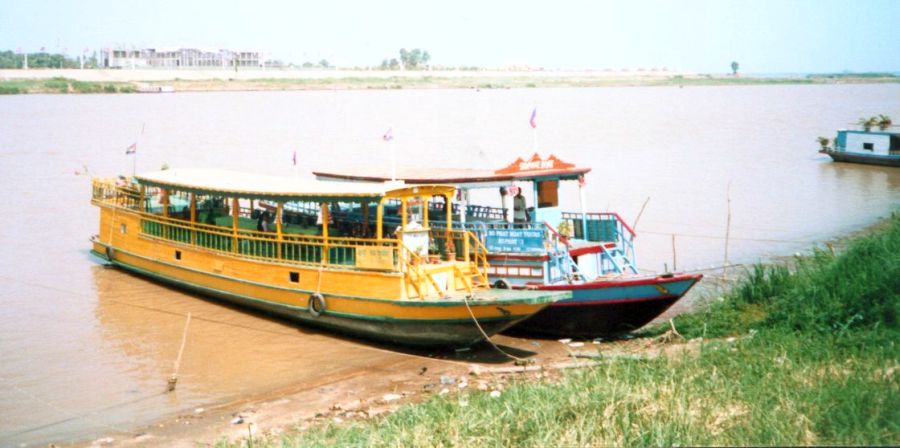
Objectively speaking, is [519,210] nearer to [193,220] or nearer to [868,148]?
[193,220]

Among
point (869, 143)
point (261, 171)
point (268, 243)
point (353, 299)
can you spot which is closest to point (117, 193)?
point (268, 243)

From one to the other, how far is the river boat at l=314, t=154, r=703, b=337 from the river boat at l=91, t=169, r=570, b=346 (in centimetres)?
46

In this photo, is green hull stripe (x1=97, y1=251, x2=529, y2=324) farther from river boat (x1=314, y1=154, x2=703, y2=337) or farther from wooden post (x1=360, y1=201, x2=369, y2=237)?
wooden post (x1=360, y1=201, x2=369, y2=237)

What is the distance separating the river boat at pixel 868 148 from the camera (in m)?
35.4

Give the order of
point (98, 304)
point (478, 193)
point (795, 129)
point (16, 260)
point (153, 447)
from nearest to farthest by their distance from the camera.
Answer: point (153, 447) < point (98, 304) < point (16, 260) < point (478, 193) < point (795, 129)

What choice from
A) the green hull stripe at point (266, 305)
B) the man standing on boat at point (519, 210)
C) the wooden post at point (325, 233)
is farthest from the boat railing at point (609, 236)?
the wooden post at point (325, 233)

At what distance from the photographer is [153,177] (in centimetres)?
1708

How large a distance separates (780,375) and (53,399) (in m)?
8.62

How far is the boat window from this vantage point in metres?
14.8

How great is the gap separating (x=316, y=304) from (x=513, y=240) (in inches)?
120

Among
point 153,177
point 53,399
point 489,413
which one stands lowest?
point 53,399

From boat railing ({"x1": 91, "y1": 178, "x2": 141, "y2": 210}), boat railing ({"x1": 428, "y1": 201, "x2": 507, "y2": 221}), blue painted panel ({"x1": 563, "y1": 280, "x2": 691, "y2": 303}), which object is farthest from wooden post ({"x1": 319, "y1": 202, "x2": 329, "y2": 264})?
boat railing ({"x1": 91, "y1": 178, "x2": 141, "y2": 210})

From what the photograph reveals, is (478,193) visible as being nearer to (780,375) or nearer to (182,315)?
(182,315)

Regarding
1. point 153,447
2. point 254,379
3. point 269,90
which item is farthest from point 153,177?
point 269,90
